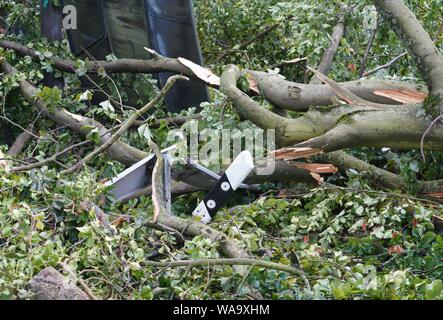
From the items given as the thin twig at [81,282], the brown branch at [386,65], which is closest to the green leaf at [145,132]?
the thin twig at [81,282]

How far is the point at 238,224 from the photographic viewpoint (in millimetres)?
4648

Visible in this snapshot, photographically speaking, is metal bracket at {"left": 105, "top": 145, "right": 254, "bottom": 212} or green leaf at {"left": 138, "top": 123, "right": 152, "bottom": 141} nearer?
green leaf at {"left": 138, "top": 123, "right": 152, "bottom": 141}

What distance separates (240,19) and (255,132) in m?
3.26

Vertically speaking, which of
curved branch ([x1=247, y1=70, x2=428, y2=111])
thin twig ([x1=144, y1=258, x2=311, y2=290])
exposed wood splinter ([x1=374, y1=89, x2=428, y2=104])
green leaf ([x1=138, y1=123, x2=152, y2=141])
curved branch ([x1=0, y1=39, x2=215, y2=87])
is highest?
curved branch ([x1=0, y1=39, x2=215, y2=87])

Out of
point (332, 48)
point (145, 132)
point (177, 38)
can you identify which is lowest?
point (145, 132)

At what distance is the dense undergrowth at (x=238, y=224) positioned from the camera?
11.3 feet

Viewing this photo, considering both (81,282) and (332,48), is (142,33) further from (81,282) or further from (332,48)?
(81,282)

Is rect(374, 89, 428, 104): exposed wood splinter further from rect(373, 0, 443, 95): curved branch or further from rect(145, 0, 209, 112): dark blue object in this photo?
rect(145, 0, 209, 112): dark blue object

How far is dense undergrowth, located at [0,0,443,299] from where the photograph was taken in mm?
3441

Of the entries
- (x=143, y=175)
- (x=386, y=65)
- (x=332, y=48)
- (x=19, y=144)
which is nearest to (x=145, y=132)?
(x=143, y=175)

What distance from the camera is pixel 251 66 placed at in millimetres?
7809

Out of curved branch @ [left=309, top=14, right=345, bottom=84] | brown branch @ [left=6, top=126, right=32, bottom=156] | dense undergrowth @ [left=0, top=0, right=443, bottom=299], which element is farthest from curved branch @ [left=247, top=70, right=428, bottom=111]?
brown branch @ [left=6, top=126, right=32, bottom=156]
